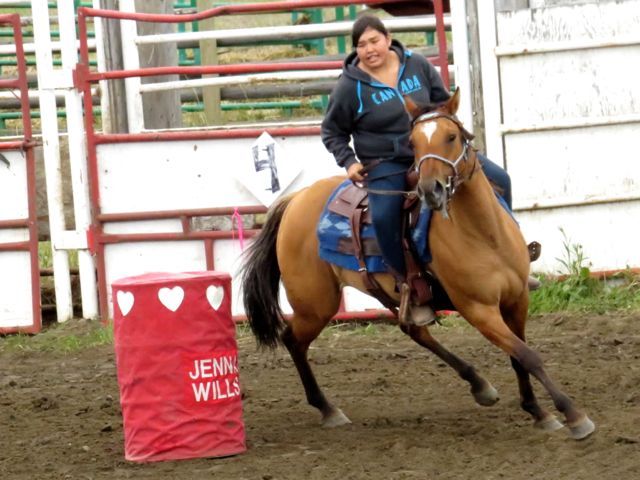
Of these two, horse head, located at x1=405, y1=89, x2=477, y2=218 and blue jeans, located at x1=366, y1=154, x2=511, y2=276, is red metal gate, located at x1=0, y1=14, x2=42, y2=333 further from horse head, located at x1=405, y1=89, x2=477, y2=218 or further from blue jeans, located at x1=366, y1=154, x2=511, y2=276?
horse head, located at x1=405, y1=89, x2=477, y2=218

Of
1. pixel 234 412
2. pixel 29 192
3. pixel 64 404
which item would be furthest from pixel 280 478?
pixel 29 192

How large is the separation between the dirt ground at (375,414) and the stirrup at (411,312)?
20.7 inches

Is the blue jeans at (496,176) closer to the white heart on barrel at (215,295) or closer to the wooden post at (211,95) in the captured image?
the white heart on barrel at (215,295)

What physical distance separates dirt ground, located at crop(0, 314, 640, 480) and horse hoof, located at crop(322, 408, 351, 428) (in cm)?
7

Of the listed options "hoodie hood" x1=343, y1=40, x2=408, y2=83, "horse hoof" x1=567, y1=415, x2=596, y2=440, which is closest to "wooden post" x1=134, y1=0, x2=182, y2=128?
"hoodie hood" x1=343, y1=40, x2=408, y2=83

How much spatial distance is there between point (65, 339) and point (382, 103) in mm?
3968

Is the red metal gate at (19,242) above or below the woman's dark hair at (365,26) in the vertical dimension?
below

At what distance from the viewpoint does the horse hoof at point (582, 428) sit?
5.72 meters

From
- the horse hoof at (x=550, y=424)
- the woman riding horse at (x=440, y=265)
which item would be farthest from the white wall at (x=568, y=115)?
the horse hoof at (x=550, y=424)

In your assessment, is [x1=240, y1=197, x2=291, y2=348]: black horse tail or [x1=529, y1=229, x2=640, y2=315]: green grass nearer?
[x1=240, y1=197, x2=291, y2=348]: black horse tail

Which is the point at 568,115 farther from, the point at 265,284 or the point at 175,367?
the point at 175,367

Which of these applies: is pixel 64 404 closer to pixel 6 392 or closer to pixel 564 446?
pixel 6 392

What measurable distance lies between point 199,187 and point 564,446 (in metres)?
4.49

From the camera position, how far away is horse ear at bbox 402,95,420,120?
19.2ft
